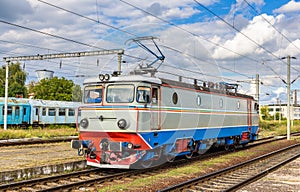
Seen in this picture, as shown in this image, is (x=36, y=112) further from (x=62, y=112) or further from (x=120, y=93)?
(x=120, y=93)

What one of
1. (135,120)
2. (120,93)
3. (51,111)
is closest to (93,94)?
(120,93)

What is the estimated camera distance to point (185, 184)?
11.6 m

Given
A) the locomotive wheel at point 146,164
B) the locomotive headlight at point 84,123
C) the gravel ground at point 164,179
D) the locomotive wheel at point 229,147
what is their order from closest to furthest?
1. the gravel ground at point 164,179
2. the locomotive headlight at point 84,123
3. the locomotive wheel at point 146,164
4. the locomotive wheel at point 229,147

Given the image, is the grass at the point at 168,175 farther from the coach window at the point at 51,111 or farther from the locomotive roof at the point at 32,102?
the coach window at the point at 51,111

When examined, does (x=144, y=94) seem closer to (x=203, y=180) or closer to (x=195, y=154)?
(x=203, y=180)

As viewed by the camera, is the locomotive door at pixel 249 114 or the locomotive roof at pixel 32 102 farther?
the locomotive roof at pixel 32 102

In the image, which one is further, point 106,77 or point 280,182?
point 106,77

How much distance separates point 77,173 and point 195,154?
797 cm

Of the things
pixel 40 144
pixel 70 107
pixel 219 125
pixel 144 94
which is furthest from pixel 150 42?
pixel 70 107

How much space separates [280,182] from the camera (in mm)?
12500

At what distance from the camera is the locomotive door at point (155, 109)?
45.4 feet

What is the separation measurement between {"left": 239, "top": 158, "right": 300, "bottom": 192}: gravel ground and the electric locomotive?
3.84 meters

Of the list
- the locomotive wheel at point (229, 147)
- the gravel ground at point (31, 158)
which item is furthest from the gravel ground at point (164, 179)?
the locomotive wheel at point (229, 147)

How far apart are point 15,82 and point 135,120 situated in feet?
218
